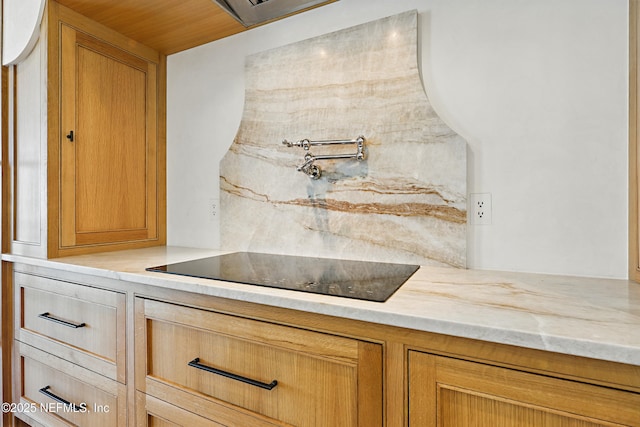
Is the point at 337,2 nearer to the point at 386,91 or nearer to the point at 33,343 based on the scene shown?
the point at 386,91

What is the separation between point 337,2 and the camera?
1498mm

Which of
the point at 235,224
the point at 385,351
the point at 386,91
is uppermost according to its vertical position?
the point at 386,91

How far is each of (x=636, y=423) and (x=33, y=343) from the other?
199cm

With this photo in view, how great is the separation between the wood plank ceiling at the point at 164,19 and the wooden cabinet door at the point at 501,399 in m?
1.62

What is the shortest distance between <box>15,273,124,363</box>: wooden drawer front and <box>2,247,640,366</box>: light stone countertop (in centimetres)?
12

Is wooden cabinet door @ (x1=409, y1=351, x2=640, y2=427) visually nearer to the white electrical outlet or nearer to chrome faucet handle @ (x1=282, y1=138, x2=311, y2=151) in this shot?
the white electrical outlet

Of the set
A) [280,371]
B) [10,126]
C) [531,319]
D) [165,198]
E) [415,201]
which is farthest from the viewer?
[165,198]

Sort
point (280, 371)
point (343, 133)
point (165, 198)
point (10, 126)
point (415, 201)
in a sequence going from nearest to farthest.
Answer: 1. point (280, 371)
2. point (415, 201)
3. point (343, 133)
4. point (10, 126)
5. point (165, 198)

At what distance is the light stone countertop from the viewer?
2.07ft

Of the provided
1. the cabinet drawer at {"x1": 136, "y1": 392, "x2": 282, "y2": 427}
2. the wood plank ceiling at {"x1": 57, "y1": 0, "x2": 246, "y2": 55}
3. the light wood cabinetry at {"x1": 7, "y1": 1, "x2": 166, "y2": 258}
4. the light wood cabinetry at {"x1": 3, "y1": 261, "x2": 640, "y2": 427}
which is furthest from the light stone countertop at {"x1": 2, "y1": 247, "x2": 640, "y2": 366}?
the wood plank ceiling at {"x1": 57, "y1": 0, "x2": 246, "y2": 55}

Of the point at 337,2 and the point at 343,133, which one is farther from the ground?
the point at 337,2

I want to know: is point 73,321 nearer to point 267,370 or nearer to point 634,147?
point 267,370

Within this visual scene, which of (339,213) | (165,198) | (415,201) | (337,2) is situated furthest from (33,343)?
(337,2)

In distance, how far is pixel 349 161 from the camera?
1.47 metres
